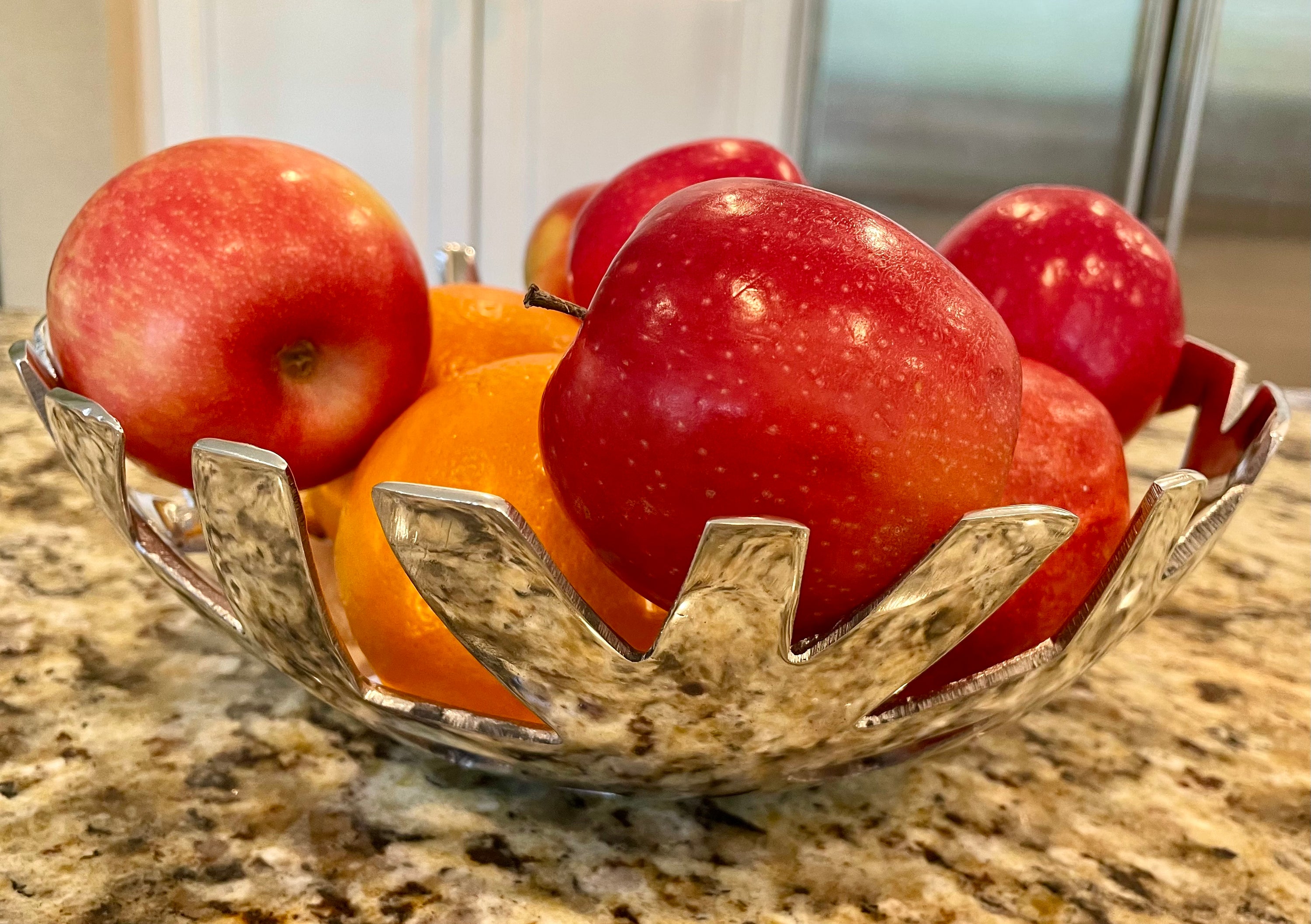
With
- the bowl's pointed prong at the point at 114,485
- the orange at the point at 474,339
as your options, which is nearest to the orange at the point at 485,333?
the orange at the point at 474,339

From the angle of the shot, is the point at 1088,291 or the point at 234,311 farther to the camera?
the point at 1088,291

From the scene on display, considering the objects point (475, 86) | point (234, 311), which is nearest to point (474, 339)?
point (234, 311)

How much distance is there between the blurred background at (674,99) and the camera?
213 centimetres

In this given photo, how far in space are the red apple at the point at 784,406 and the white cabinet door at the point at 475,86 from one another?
79.6 inches

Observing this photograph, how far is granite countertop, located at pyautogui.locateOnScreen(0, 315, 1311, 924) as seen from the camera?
30cm

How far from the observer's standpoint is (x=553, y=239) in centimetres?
73

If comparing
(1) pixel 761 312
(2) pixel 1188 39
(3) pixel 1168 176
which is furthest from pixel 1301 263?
(1) pixel 761 312

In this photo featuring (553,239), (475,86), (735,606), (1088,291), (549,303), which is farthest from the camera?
(475,86)

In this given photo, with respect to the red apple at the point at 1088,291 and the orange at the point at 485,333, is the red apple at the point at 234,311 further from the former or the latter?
the red apple at the point at 1088,291

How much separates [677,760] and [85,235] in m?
0.29

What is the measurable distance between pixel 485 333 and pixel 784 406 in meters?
0.20

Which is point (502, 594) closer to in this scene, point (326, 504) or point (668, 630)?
point (668, 630)

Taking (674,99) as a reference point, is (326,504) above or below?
below

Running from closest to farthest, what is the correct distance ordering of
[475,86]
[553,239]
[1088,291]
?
[1088,291], [553,239], [475,86]
